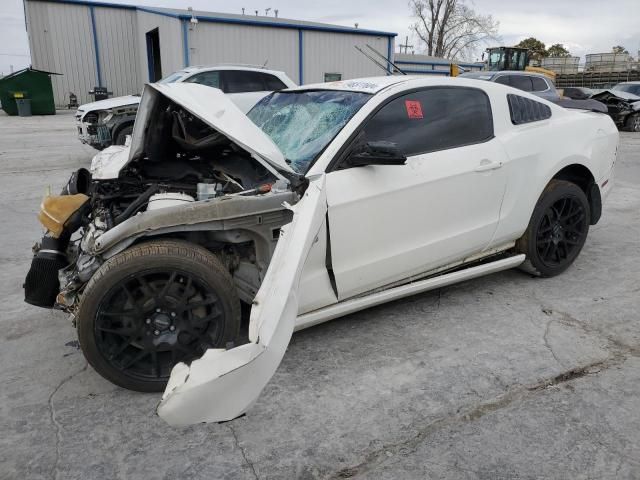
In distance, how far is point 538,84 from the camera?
44.2 ft

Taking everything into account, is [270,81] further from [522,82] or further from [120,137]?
[522,82]

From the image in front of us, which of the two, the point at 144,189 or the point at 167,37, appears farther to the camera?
the point at 167,37

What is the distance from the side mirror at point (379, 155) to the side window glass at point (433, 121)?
0.16 metres

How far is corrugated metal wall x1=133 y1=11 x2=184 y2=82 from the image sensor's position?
2092 centimetres

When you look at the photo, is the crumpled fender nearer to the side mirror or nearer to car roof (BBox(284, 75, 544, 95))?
the side mirror

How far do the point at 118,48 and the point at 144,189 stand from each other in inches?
1011

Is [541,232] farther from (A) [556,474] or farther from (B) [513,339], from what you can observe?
(A) [556,474]

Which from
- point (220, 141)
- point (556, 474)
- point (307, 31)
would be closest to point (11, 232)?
point (220, 141)

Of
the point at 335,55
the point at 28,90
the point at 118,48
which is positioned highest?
the point at 118,48

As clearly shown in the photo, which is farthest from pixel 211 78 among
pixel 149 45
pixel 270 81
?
pixel 149 45

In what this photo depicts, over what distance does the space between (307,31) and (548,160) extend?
2186cm

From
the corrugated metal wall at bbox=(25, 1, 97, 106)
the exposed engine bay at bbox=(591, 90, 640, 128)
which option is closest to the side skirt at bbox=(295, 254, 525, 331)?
the exposed engine bay at bbox=(591, 90, 640, 128)

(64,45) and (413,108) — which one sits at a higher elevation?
(64,45)

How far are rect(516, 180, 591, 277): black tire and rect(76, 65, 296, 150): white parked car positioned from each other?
5446mm
